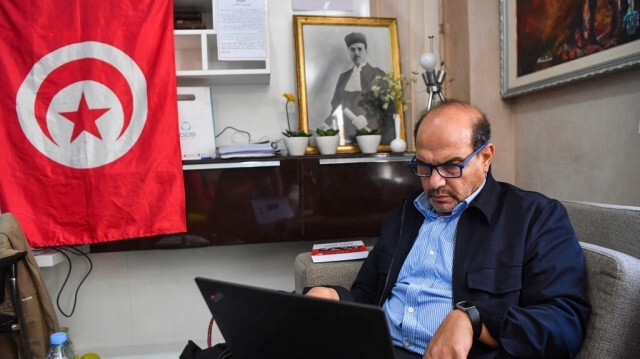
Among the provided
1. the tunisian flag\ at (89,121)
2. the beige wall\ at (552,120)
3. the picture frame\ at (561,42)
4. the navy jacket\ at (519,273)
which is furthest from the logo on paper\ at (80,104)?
the picture frame\ at (561,42)

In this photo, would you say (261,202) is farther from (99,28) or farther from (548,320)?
(548,320)

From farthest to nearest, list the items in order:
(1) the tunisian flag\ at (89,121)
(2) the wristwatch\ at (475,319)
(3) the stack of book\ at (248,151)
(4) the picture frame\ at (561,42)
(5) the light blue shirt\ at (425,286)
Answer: (3) the stack of book\ at (248,151)
(1) the tunisian flag\ at (89,121)
(4) the picture frame\ at (561,42)
(5) the light blue shirt\ at (425,286)
(2) the wristwatch\ at (475,319)

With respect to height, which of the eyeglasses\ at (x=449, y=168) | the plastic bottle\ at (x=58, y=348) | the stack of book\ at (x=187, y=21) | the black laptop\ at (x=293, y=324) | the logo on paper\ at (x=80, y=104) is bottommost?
the plastic bottle\ at (x=58, y=348)

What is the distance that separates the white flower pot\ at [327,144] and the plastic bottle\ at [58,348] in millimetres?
1406

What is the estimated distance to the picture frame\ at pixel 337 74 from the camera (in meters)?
2.37

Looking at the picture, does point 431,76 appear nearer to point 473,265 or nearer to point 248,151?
point 248,151

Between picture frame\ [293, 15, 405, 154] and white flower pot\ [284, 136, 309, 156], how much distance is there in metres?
0.14

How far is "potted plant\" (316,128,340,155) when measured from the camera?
2.21 metres

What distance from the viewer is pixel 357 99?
2393 mm

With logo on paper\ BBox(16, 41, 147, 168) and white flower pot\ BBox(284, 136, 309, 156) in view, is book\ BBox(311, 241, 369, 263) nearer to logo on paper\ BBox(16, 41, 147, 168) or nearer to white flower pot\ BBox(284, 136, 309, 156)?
white flower pot\ BBox(284, 136, 309, 156)

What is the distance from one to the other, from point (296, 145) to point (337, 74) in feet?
1.71

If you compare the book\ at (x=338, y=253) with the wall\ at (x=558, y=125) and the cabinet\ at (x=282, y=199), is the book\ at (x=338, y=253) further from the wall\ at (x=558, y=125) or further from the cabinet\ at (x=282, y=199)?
the wall\ at (x=558, y=125)

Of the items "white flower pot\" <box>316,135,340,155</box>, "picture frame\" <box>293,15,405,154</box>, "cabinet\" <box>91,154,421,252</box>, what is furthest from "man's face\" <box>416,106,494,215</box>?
"picture frame\" <box>293,15,405,154</box>

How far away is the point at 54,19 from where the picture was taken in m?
1.98
